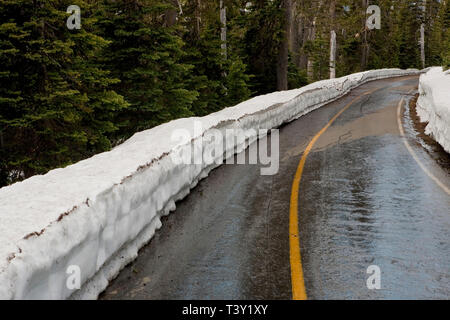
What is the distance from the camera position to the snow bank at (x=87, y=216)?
399 centimetres

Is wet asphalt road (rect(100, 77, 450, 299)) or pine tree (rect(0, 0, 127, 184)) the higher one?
pine tree (rect(0, 0, 127, 184))

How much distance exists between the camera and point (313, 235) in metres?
6.61

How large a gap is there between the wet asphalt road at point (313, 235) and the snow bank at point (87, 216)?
0.29 metres

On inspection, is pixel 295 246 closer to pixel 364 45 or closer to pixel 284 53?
pixel 284 53

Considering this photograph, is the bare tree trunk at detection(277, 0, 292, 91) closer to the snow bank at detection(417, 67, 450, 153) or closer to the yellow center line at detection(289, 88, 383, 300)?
the snow bank at detection(417, 67, 450, 153)

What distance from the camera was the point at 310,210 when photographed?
7.73 metres

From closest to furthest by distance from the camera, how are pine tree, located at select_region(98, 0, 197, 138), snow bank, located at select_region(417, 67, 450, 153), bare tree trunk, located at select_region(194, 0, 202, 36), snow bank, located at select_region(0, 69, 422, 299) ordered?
1. snow bank, located at select_region(0, 69, 422, 299)
2. snow bank, located at select_region(417, 67, 450, 153)
3. pine tree, located at select_region(98, 0, 197, 138)
4. bare tree trunk, located at select_region(194, 0, 202, 36)

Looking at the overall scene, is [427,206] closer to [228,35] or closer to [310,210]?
[310,210]

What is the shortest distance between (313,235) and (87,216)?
134 inches

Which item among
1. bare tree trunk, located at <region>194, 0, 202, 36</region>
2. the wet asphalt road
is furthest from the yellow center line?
bare tree trunk, located at <region>194, 0, 202, 36</region>

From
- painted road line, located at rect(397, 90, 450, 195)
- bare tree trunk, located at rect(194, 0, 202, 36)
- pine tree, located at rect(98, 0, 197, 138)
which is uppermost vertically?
bare tree trunk, located at rect(194, 0, 202, 36)

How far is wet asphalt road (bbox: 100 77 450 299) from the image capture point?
16.6ft

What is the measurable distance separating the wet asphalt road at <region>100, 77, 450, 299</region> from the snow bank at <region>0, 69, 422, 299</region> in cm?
29
